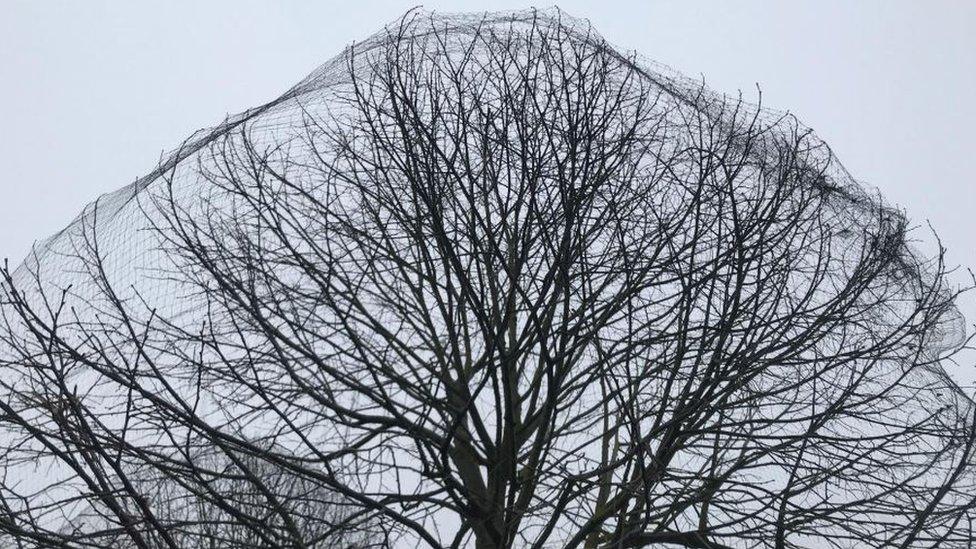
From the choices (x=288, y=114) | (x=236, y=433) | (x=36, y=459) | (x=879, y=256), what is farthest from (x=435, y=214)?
(x=879, y=256)

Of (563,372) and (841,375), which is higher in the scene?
(841,375)

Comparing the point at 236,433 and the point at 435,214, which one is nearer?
the point at 435,214

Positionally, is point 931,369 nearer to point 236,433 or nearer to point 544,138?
point 544,138

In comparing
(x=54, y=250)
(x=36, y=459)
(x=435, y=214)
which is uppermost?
(x=54, y=250)

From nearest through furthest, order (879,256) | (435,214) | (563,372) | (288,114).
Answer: (435,214)
(563,372)
(879,256)
(288,114)

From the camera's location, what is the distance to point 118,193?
6457 millimetres

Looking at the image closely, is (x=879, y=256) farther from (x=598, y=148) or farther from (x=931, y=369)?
(x=598, y=148)

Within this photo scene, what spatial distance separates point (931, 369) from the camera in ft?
20.8

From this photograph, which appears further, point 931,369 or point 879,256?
point 931,369

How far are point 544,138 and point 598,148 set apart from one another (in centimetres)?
39

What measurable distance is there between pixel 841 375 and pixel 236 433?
384 cm

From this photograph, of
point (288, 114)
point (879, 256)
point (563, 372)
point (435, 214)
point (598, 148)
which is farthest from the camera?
point (288, 114)

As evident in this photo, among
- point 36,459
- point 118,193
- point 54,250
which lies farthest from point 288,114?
point 36,459

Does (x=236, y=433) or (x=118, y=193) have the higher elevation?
(x=118, y=193)
